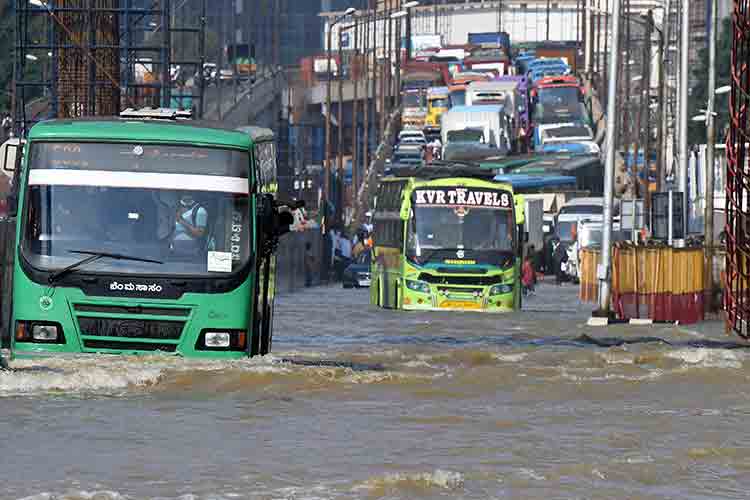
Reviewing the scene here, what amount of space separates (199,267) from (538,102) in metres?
81.9

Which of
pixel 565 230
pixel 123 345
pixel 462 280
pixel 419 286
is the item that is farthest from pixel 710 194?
pixel 565 230

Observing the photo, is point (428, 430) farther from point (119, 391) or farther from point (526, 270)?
point (526, 270)

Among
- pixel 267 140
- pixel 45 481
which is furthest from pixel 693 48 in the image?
pixel 45 481

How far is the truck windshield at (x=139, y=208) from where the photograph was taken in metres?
17.8

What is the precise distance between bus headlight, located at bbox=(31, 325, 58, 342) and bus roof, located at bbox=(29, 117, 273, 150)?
1651 mm

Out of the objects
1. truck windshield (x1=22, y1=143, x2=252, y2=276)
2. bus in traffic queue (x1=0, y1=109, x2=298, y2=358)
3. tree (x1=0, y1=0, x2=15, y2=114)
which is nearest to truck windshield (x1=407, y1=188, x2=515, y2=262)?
bus in traffic queue (x1=0, y1=109, x2=298, y2=358)

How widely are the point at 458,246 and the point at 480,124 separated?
2129 inches

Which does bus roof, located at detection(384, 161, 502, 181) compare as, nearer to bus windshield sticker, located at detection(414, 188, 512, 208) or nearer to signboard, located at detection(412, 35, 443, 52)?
bus windshield sticker, located at detection(414, 188, 512, 208)

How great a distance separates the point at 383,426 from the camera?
15.7 meters

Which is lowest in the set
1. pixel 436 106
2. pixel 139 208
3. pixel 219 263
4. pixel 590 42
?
pixel 219 263

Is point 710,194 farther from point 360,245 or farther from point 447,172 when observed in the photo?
point 360,245

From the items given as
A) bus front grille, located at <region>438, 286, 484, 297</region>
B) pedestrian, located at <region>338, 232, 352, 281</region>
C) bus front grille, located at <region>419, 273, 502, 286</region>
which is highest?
bus front grille, located at <region>419, 273, 502, 286</region>

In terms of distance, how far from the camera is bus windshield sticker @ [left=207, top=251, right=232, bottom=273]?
59.1ft

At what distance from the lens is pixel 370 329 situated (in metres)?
31.7
